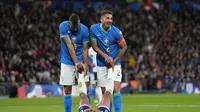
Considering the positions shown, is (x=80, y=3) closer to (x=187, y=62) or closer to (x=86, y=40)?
(x=187, y=62)

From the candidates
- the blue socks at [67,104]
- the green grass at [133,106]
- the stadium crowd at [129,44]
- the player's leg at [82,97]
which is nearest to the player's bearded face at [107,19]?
the player's leg at [82,97]

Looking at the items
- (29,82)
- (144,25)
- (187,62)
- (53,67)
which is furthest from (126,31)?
(29,82)

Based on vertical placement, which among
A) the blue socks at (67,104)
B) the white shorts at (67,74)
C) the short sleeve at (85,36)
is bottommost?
the blue socks at (67,104)

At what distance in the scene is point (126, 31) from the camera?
1645 inches

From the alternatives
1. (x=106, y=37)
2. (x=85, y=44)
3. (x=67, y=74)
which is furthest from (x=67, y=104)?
(x=106, y=37)

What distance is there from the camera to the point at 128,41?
136 ft

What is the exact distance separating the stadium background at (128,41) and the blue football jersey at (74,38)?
1726 centimetres

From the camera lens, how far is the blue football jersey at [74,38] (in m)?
12.8

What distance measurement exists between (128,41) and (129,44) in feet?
1.29

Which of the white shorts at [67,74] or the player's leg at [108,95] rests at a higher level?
the white shorts at [67,74]

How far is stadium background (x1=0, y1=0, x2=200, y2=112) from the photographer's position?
Answer: 3247cm

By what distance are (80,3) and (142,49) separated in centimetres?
649

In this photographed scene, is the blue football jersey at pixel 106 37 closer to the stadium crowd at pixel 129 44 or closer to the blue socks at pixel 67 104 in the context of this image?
the blue socks at pixel 67 104

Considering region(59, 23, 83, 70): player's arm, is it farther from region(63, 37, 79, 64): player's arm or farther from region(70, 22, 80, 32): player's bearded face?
region(70, 22, 80, 32): player's bearded face
